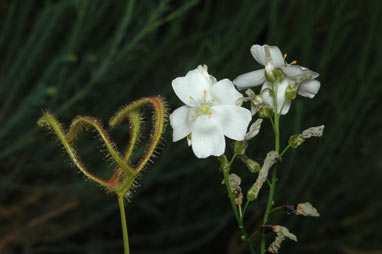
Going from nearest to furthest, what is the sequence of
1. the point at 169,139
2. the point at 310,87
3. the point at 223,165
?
the point at 223,165
the point at 310,87
the point at 169,139

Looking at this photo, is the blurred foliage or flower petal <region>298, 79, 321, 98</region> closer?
flower petal <region>298, 79, 321, 98</region>

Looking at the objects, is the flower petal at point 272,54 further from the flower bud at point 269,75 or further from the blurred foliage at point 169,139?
the blurred foliage at point 169,139

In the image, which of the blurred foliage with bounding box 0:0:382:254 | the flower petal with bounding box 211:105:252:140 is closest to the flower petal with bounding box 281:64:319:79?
the flower petal with bounding box 211:105:252:140

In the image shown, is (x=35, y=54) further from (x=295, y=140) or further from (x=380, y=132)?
(x=380, y=132)

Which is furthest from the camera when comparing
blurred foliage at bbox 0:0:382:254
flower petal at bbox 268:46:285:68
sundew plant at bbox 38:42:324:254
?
blurred foliage at bbox 0:0:382:254

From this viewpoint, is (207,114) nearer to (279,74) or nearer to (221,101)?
(221,101)

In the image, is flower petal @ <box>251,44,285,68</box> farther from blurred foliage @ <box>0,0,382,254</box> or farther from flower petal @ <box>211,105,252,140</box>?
blurred foliage @ <box>0,0,382,254</box>

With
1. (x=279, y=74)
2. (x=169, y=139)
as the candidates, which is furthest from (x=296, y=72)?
(x=169, y=139)
